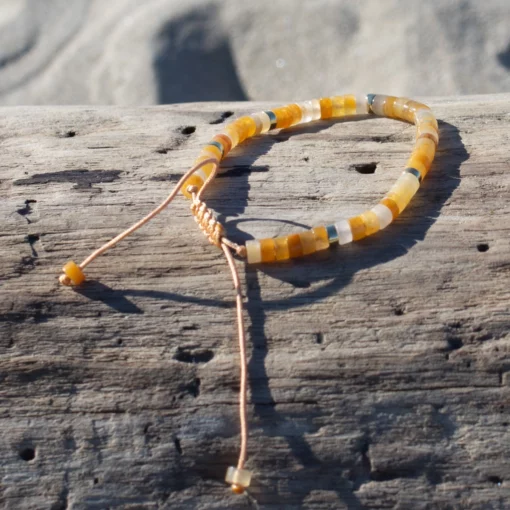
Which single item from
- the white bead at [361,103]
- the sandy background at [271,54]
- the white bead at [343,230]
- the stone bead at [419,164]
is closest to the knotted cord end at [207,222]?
the white bead at [343,230]

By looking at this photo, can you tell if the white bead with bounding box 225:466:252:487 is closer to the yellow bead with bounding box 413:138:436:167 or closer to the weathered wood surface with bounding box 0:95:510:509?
the weathered wood surface with bounding box 0:95:510:509

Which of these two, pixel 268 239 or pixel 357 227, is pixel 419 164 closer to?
pixel 357 227

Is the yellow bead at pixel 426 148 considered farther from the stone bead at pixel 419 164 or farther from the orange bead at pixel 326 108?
the orange bead at pixel 326 108

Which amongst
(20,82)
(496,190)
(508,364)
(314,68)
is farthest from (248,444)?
(20,82)

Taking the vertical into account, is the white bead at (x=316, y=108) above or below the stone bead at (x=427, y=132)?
above

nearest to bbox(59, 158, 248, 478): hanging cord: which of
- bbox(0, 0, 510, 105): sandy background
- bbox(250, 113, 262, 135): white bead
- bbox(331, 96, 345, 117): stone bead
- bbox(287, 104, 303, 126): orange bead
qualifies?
bbox(250, 113, 262, 135): white bead

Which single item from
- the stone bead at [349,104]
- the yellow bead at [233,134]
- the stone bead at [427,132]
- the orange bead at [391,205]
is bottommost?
the orange bead at [391,205]

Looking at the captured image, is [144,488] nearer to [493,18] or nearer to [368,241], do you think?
[368,241]

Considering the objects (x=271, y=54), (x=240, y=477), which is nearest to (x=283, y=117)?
(x=240, y=477)
